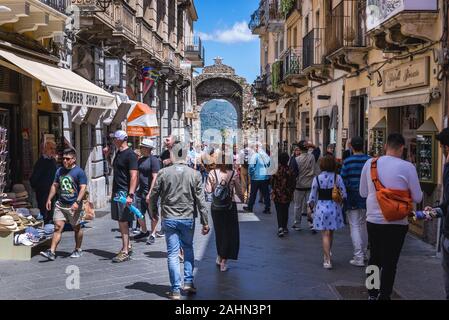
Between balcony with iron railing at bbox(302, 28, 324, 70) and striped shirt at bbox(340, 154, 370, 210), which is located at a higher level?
balcony with iron railing at bbox(302, 28, 324, 70)

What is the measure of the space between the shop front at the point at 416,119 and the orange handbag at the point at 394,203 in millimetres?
4567

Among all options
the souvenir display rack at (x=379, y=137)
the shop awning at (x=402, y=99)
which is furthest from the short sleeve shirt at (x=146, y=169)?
the souvenir display rack at (x=379, y=137)

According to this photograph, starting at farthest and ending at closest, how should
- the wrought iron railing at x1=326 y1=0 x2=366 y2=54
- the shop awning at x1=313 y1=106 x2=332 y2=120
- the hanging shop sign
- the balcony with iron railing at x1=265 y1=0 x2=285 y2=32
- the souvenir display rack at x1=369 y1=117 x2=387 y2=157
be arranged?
the balcony with iron railing at x1=265 y1=0 x2=285 y2=32 < the shop awning at x1=313 y1=106 x2=332 y2=120 < the hanging shop sign < the wrought iron railing at x1=326 y1=0 x2=366 y2=54 < the souvenir display rack at x1=369 y1=117 x2=387 y2=157

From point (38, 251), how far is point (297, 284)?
4168mm

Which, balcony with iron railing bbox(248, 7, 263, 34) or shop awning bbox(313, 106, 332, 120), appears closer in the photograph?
shop awning bbox(313, 106, 332, 120)

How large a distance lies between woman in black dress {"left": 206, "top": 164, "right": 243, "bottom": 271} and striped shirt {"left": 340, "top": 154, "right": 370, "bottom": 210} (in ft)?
5.48

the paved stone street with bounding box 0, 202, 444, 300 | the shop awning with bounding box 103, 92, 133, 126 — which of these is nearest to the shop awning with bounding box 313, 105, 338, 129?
the shop awning with bounding box 103, 92, 133, 126

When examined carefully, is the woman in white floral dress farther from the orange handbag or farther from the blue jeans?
the orange handbag

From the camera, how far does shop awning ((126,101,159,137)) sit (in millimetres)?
18141

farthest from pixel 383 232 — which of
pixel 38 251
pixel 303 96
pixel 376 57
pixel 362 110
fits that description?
pixel 303 96

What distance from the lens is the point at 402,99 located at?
11656 mm

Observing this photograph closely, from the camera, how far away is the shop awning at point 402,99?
10.7m

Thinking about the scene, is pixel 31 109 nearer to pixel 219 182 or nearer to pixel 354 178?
pixel 219 182
